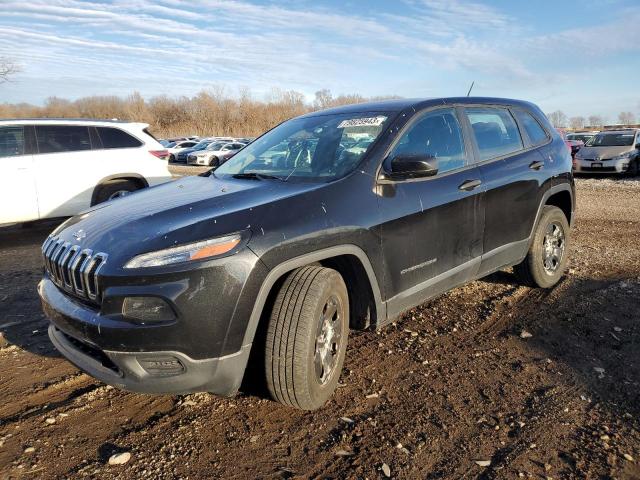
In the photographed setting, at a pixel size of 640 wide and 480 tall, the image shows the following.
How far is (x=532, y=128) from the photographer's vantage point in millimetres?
4844

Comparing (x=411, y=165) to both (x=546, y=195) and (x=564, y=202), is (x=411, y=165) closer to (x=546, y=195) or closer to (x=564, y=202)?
(x=546, y=195)

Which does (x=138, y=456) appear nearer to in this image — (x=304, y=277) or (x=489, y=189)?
(x=304, y=277)

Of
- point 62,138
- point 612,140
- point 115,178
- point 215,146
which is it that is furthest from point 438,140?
point 215,146

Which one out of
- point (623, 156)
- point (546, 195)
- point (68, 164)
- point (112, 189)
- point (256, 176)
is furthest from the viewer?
point (623, 156)

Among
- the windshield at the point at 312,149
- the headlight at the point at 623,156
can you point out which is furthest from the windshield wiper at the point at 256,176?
the headlight at the point at 623,156

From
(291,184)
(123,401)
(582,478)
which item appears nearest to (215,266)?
(291,184)

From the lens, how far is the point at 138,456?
2541 millimetres

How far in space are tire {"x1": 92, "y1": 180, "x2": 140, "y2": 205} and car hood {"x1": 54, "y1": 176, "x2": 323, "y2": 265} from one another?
4.84 metres

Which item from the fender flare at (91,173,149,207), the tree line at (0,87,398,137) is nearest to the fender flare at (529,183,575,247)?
the fender flare at (91,173,149,207)

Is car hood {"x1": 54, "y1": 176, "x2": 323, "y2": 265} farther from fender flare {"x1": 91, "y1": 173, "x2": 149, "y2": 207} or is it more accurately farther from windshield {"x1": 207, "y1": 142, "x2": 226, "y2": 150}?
windshield {"x1": 207, "y1": 142, "x2": 226, "y2": 150}

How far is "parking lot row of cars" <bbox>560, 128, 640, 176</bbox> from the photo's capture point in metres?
15.8

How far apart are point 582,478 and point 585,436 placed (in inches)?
14.6

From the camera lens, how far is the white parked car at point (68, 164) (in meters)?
7.13

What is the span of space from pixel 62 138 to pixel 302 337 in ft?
21.4
